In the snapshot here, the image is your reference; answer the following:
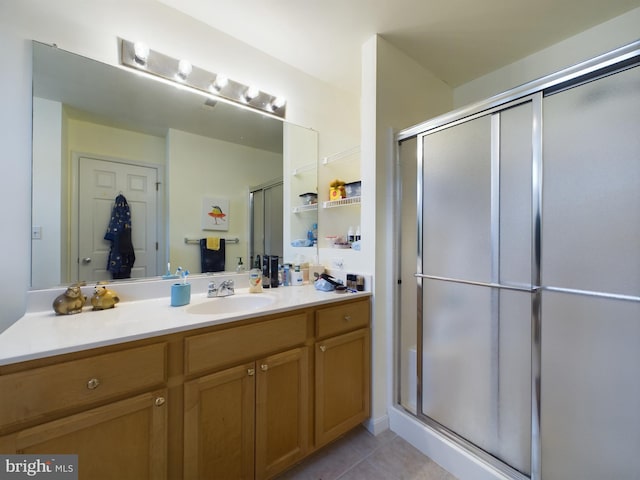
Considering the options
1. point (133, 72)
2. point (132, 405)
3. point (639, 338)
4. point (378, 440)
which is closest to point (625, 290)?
point (639, 338)

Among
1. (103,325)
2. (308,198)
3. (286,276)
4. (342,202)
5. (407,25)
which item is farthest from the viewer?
(308,198)

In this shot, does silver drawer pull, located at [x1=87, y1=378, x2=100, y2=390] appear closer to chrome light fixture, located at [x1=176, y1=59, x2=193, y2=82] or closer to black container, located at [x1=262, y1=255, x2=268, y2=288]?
black container, located at [x1=262, y1=255, x2=268, y2=288]

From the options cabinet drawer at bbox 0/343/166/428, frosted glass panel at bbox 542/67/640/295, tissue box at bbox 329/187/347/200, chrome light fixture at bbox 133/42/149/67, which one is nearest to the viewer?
cabinet drawer at bbox 0/343/166/428

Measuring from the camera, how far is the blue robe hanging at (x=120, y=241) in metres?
1.35

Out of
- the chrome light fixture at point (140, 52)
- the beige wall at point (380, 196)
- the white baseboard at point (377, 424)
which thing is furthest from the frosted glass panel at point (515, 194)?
the chrome light fixture at point (140, 52)

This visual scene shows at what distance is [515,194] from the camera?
1.24 metres

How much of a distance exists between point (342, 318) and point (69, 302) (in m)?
1.30

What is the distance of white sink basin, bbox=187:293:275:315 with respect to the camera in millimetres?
1402

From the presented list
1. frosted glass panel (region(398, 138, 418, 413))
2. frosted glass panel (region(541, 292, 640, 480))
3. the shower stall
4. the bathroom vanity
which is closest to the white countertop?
the bathroom vanity

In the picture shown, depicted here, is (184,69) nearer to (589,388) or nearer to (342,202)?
(342,202)

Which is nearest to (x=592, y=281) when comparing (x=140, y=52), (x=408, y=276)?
(x=408, y=276)

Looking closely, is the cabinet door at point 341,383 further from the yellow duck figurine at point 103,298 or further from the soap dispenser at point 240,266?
the yellow duck figurine at point 103,298

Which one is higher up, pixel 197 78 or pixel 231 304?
pixel 197 78

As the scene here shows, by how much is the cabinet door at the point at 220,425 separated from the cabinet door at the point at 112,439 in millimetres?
92
